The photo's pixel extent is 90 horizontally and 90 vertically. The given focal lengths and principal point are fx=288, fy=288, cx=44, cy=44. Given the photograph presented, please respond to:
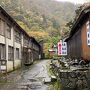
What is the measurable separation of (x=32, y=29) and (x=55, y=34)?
1144cm

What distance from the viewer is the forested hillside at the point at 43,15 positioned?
10162 cm

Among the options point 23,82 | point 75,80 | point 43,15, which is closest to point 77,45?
point 23,82

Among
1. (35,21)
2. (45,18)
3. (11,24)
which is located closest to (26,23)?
(35,21)

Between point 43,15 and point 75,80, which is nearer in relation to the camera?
point 75,80

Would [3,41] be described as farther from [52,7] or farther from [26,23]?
[52,7]

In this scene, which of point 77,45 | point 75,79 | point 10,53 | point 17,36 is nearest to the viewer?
point 75,79

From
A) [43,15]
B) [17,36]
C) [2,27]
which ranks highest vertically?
[43,15]

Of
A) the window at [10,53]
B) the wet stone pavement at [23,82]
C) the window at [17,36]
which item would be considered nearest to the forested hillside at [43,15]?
the window at [17,36]

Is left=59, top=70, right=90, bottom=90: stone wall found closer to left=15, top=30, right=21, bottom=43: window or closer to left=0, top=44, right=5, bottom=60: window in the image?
left=0, top=44, right=5, bottom=60: window

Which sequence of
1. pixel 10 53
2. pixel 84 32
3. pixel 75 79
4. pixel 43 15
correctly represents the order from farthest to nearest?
pixel 43 15 < pixel 10 53 < pixel 84 32 < pixel 75 79

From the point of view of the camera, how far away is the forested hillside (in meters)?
102

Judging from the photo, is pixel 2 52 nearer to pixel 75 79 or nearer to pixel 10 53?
pixel 10 53

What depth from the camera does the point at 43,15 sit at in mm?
122375

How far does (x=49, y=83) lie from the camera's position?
61.6 ft
